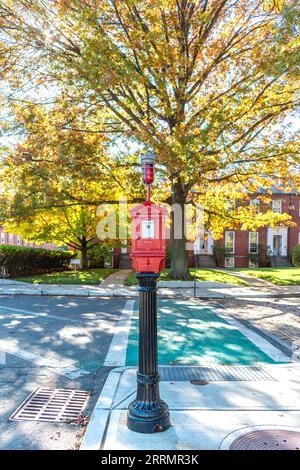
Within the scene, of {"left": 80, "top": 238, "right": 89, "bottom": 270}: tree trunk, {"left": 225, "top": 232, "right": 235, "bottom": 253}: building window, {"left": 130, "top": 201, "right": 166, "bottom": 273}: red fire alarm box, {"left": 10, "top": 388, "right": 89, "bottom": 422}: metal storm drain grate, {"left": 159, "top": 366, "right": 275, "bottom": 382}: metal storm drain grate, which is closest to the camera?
{"left": 130, "top": 201, "right": 166, "bottom": 273}: red fire alarm box

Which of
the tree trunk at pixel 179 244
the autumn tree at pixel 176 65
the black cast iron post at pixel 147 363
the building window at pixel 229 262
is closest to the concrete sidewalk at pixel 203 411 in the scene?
the black cast iron post at pixel 147 363

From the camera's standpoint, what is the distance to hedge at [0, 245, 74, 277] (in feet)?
63.6

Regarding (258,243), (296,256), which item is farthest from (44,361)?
(258,243)

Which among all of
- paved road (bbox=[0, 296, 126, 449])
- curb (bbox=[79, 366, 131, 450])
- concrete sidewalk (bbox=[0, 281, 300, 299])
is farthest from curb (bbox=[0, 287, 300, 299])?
curb (bbox=[79, 366, 131, 450])

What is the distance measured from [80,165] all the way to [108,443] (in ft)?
43.7

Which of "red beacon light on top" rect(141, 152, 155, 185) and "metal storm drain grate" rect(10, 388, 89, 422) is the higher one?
"red beacon light on top" rect(141, 152, 155, 185)

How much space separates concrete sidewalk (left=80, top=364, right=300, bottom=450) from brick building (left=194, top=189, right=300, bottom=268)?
91.5 feet

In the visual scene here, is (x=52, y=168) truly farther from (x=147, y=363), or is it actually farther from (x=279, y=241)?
(x=279, y=241)

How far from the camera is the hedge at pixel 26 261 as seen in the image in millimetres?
19375

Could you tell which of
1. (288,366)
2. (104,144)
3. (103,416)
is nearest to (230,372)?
(288,366)

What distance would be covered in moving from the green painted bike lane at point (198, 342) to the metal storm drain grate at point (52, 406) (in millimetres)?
1418

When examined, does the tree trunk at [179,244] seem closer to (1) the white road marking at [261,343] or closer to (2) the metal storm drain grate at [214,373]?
(1) the white road marking at [261,343]

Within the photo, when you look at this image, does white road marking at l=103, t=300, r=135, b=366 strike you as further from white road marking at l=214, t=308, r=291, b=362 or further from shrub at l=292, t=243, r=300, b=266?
shrub at l=292, t=243, r=300, b=266

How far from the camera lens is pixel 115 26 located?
530 inches
